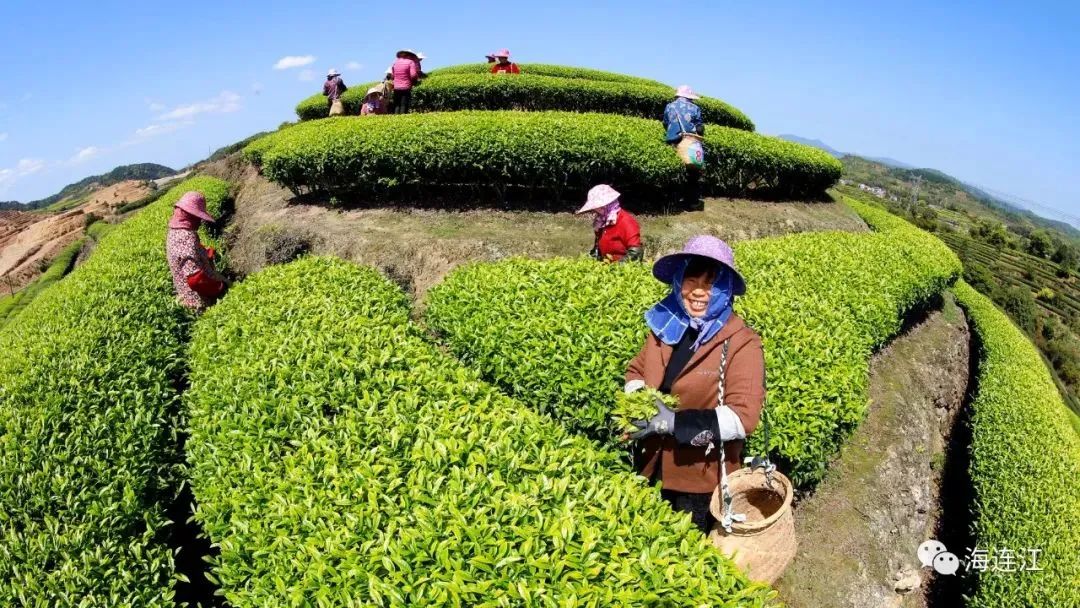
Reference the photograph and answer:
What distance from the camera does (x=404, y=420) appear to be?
388 centimetres

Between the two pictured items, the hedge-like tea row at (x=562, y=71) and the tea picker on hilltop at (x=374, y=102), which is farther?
the hedge-like tea row at (x=562, y=71)

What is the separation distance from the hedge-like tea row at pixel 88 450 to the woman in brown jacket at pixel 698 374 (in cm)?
336

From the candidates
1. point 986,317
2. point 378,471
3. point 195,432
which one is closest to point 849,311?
point 378,471

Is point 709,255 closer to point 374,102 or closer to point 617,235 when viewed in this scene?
point 617,235

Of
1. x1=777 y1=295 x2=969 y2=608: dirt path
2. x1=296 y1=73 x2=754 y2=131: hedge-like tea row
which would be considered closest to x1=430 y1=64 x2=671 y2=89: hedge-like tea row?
x1=296 y1=73 x2=754 y2=131: hedge-like tea row

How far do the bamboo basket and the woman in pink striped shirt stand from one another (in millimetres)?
15113

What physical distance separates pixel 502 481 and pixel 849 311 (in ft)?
19.2

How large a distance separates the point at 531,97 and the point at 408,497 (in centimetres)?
1631

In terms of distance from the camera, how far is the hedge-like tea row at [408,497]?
270 cm

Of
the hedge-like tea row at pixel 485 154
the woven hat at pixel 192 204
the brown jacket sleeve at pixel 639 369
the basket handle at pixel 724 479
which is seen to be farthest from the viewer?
the hedge-like tea row at pixel 485 154

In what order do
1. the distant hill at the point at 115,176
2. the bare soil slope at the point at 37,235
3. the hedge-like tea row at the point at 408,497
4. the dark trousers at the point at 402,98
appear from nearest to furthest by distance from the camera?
1. the hedge-like tea row at the point at 408,497
2. the dark trousers at the point at 402,98
3. the bare soil slope at the point at 37,235
4. the distant hill at the point at 115,176

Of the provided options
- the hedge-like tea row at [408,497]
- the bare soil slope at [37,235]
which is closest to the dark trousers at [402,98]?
the hedge-like tea row at [408,497]

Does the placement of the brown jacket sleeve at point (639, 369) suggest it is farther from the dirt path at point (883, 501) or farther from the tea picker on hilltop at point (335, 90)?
the tea picker on hilltop at point (335, 90)

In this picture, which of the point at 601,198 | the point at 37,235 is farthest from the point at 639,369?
the point at 37,235
